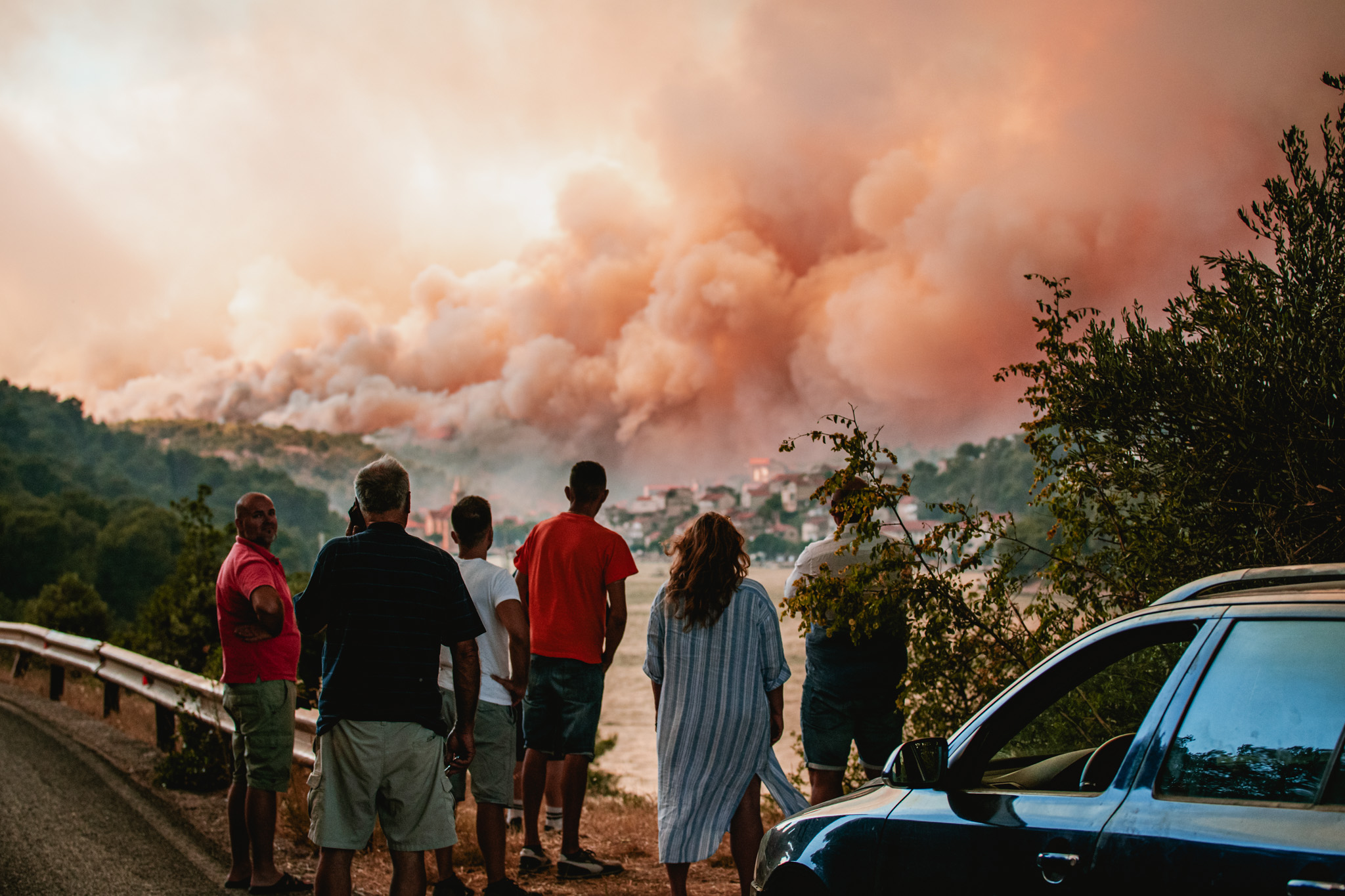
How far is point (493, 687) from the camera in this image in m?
5.19

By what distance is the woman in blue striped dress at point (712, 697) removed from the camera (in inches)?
174

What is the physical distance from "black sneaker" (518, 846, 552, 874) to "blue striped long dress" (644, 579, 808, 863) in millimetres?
1429

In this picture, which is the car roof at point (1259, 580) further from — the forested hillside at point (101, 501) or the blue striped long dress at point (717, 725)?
the forested hillside at point (101, 501)

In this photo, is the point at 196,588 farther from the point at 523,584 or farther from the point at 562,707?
the point at 562,707

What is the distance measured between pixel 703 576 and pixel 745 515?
48830mm

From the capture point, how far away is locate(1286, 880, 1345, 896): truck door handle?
1.79m

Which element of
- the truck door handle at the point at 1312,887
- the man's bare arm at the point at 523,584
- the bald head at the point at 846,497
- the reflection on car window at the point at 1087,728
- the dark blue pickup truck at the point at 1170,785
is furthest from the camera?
the man's bare arm at the point at 523,584

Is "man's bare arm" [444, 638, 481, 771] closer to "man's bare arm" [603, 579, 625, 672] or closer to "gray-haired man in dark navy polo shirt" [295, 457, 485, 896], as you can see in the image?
"gray-haired man in dark navy polo shirt" [295, 457, 485, 896]

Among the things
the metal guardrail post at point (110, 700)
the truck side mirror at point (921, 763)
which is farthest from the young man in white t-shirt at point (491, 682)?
the metal guardrail post at point (110, 700)

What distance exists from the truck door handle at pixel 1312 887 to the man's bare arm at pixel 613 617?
3.85 meters

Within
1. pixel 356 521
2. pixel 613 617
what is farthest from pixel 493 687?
pixel 356 521

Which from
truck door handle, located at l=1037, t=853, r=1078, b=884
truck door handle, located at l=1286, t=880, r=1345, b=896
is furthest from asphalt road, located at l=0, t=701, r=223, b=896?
truck door handle, located at l=1286, t=880, r=1345, b=896

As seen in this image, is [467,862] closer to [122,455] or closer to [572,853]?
[572,853]

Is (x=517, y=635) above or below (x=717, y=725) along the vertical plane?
above
